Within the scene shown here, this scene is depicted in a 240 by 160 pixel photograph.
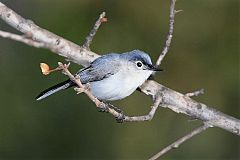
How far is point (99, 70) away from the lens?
11.3 ft

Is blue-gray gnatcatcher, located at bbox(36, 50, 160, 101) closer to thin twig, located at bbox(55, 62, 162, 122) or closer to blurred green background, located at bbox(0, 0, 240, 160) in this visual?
thin twig, located at bbox(55, 62, 162, 122)

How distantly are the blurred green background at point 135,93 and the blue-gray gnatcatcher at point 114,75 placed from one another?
1.28 meters

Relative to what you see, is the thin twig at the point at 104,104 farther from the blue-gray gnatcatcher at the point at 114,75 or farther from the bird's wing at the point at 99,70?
the bird's wing at the point at 99,70

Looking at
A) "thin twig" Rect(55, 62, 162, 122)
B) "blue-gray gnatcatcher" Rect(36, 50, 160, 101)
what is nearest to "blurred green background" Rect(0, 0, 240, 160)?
"blue-gray gnatcatcher" Rect(36, 50, 160, 101)

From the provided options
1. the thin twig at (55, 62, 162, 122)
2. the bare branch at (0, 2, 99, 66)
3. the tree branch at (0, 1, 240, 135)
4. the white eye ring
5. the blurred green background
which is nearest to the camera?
the thin twig at (55, 62, 162, 122)

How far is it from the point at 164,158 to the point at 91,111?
80 cm

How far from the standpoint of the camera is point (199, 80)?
15.9 feet

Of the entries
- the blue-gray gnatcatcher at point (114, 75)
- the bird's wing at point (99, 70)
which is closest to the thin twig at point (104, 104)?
the blue-gray gnatcatcher at point (114, 75)

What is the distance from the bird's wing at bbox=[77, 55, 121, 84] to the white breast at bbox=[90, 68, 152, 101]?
0.04 metres

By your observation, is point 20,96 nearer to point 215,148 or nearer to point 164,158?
point 164,158

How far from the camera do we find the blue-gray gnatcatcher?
131 inches

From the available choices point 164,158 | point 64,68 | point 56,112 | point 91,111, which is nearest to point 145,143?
point 164,158

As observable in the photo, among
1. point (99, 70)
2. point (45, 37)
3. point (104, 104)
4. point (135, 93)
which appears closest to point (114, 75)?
point (99, 70)

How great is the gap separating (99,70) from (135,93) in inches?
57.8
